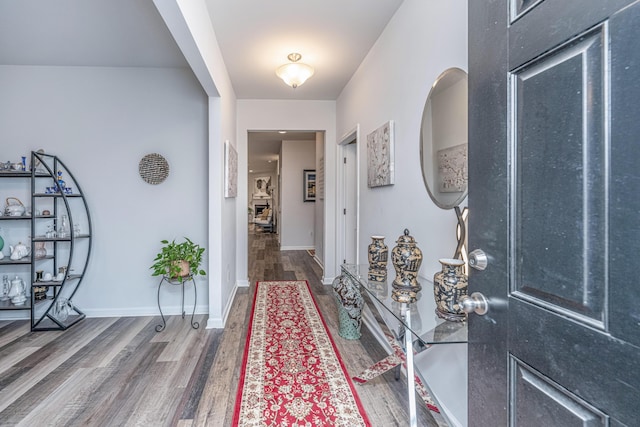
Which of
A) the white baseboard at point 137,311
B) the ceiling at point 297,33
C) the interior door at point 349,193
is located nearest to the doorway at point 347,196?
the interior door at point 349,193

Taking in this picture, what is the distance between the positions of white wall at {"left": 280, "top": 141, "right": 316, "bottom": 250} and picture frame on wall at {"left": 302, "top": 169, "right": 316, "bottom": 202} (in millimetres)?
73

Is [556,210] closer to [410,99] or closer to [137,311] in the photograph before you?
[410,99]

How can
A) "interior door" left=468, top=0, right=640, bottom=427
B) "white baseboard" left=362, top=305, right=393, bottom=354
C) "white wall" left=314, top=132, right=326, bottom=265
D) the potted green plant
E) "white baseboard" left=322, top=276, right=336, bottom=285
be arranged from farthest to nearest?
"white wall" left=314, top=132, right=326, bottom=265 → "white baseboard" left=322, top=276, right=336, bottom=285 → the potted green plant → "white baseboard" left=362, top=305, right=393, bottom=354 → "interior door" left=468, top=0, right=640, bottom=427

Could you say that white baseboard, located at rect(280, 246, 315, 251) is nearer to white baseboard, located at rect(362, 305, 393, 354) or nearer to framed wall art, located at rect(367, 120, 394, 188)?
white baseboard, located at rect(362, 305, 393, 354)

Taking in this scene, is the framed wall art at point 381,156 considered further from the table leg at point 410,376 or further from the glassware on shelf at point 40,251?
the glassware on shelf at point 40,251

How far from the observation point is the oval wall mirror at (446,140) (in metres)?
1.50

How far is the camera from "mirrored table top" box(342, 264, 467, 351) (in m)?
1.16

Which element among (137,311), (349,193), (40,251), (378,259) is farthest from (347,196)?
(40,251)

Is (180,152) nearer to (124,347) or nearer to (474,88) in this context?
(124,347)

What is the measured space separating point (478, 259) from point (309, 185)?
6.66 metres

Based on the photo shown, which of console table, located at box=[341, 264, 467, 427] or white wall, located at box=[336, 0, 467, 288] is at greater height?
white wall, located at box=[336, 0, 467, 288]

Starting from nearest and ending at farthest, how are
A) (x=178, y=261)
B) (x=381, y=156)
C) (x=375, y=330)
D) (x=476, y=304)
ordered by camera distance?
(x=476, y=304) < (x=381, y=156) < (x=375, y=330) < (x=178, y=261)

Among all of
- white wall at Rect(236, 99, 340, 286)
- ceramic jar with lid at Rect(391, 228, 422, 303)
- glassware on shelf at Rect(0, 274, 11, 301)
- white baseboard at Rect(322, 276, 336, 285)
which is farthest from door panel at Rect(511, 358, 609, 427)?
glassware on shelf at Rect(0, 274, 11, 301)

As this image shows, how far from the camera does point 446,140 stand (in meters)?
1.65
